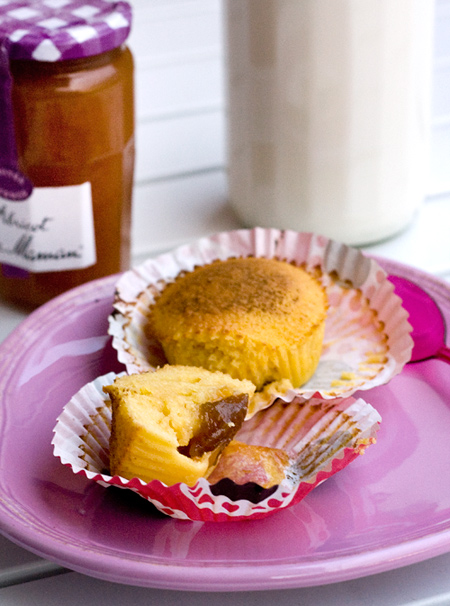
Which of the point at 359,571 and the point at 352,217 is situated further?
the point at 352,217

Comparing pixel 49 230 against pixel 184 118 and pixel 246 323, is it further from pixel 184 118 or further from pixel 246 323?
pixel 184 118

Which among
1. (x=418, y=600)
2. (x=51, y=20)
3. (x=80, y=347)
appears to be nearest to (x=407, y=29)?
(x=51, y=20)

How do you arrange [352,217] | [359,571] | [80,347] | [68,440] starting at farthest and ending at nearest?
[352,217] → [80,347] → [68,440] → [359,571]

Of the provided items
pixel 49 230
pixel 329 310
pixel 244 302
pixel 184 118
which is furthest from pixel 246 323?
pixel 184 118

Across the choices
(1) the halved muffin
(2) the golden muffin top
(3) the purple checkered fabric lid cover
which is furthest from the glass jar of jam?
(1) the halved muffin

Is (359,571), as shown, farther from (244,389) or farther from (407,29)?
(407,29)

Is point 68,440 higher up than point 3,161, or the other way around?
point 3,161
